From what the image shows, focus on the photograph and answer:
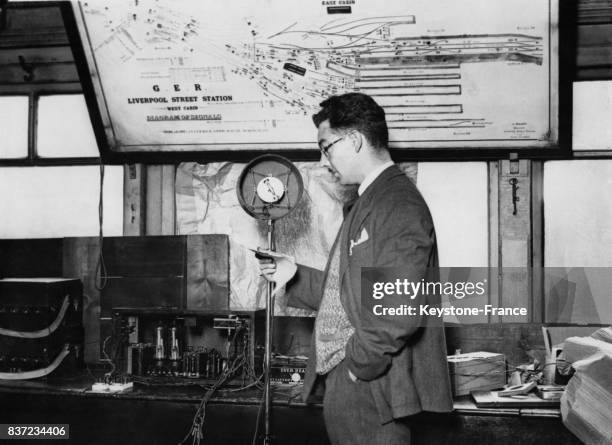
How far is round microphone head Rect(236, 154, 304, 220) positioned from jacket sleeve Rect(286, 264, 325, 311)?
0.48 m

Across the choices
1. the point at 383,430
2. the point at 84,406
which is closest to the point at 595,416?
the point at 383,430

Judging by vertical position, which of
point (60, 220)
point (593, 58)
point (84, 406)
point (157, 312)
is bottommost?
point (84, 406)

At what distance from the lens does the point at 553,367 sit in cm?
341

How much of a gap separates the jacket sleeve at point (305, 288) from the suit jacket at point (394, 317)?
49 cm

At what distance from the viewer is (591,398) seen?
285cm

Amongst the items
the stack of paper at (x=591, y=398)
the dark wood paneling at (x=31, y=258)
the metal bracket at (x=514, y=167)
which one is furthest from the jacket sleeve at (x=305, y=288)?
the dark wood paneling at (x=31, y=258)

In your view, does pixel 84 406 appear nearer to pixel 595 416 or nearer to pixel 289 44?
pixel 289 44

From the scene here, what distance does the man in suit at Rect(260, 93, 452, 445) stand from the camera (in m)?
2.38

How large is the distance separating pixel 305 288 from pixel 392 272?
0.85m

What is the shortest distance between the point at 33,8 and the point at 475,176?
3096mm

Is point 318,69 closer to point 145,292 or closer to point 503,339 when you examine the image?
point 145,292

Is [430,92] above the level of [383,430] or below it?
above

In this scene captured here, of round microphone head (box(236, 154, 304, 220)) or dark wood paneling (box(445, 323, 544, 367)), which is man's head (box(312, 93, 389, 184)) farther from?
dark wood paneling (box(445, 323, 544, 367))

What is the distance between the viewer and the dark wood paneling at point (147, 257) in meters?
3.97
